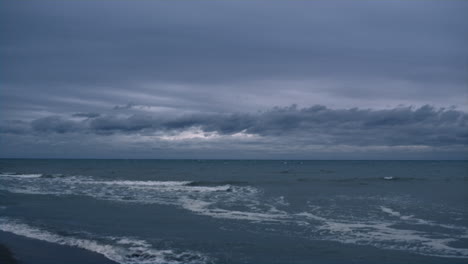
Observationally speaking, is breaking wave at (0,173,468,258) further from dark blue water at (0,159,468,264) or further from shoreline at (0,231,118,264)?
shoreline at (0,231,118,264)

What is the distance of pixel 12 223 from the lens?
A: 18.8 m

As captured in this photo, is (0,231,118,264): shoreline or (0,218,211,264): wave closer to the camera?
(0,231,118,264): shoreline

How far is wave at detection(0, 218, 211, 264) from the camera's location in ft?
41.9

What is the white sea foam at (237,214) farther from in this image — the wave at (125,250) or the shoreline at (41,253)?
the shoreline at (41,253)

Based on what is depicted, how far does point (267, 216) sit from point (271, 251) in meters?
7.25

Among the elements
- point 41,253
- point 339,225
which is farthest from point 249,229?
point 41,253

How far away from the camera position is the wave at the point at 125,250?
1278cm

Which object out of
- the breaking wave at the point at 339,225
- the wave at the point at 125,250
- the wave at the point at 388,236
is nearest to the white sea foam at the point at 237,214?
the breaking wave at the point at 339,225

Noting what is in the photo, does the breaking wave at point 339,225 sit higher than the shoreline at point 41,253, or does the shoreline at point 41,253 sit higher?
the breaking wave at point 339,225

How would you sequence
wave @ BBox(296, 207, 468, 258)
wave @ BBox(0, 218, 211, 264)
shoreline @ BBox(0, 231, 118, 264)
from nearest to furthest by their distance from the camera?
shoreline @ BBox(0, 231, 118, 264) < wave @ BBox(0, 218, 211, 264) < wave @ BBox(296, 207, 468, 258)

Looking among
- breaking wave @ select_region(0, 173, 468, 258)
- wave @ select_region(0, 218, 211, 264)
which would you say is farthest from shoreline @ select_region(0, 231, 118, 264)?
breaking wave @ select_region(0, 173, 468, 258)

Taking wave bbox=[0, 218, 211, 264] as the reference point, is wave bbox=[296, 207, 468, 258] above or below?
above

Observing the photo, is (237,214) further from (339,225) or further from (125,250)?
(125,250)

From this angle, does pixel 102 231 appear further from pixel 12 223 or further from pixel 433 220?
pixel 433 220
